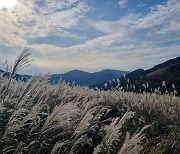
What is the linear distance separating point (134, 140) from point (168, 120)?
6523mm

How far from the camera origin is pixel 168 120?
36.2 ft

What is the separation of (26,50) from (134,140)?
68.0 inches

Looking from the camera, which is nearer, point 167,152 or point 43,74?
point 43,74

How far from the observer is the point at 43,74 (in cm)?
579

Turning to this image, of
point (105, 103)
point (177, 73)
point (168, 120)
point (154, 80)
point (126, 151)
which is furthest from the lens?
point (177, 73)

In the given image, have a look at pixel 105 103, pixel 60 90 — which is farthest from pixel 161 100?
pixel 60 90

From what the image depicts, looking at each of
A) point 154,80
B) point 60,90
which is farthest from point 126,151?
point 154,80

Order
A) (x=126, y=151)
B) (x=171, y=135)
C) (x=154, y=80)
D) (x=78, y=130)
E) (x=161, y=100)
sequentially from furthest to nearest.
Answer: (x=154, y=80)
(x=161, y=100)
(x=171, y=135)
(x=78, y=130)
(x=126, y=151)

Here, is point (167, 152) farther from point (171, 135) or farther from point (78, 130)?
Result: point (78, 130)

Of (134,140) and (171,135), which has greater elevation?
(134,140)

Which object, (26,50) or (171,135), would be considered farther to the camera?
(171,135)

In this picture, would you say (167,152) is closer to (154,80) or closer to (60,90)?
(60,90)

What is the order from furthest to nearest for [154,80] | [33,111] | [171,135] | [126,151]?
1. [154,80]
2. [171,135]
3. [33,111]
4. [126,151]

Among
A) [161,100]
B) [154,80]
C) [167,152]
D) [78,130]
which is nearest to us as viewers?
[78,130]
